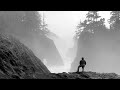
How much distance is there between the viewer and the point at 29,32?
64.9 metres

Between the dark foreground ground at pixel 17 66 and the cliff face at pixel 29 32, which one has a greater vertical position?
the cliff face at pixel 29 32

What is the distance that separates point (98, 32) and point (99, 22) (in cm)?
327

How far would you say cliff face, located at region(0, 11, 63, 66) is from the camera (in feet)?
196

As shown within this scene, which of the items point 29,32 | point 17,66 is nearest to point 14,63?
point 17,66

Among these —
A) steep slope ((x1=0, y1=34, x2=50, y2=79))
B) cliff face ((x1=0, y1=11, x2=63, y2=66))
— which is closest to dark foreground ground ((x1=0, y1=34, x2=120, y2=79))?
steep slope ((x1=0, y1=34, x2=50, y2=79))

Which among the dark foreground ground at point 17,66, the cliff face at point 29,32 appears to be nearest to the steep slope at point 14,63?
the dark foreground ground at point 17,66

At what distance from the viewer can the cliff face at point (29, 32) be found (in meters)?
59.8

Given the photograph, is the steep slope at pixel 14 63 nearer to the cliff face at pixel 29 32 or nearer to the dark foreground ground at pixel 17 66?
the dark foreground ground at pixel 17 66

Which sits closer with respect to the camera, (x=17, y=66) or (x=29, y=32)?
(x=17, y=66)

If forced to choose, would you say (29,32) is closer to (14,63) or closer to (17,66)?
(14,63)

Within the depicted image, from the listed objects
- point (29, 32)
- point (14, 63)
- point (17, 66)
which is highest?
point (29, 32)

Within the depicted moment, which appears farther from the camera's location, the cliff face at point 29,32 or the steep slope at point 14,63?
the cliff face at point 29,32

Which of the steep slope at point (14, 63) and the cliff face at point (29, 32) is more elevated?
the cliff face at point (29, 32)
